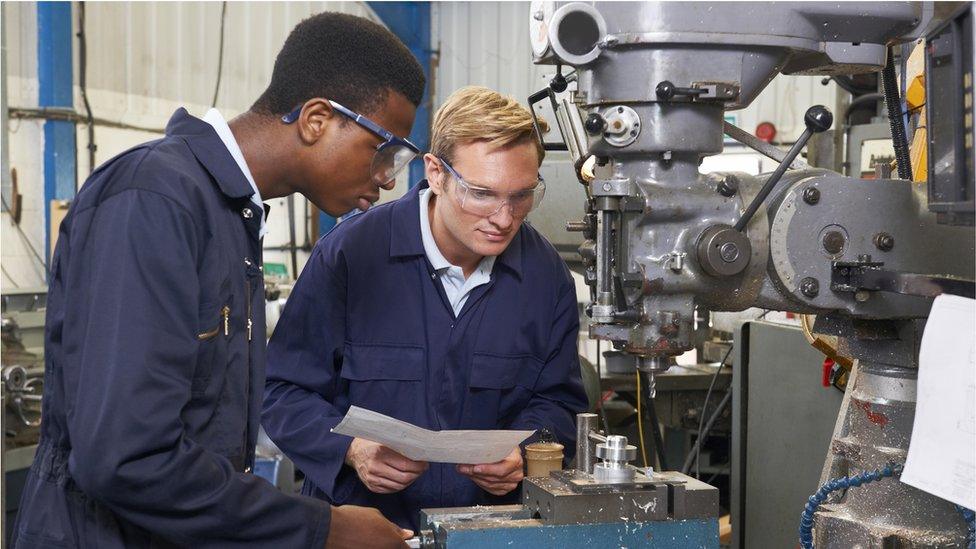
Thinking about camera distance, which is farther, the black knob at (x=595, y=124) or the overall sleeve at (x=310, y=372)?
the overall sleeve at (x=310, y=372)

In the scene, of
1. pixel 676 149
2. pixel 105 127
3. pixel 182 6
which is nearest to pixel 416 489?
pixel 676 149

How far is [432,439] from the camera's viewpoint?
118 cm

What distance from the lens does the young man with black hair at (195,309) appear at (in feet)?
3.04

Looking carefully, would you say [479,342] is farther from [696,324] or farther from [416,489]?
[696,324]

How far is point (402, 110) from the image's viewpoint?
1215 mm

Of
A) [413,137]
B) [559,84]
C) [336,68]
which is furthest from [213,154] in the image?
[413,137]

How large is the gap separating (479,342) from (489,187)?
0.84 feet

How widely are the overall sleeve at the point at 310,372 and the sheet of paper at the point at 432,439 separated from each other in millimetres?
350

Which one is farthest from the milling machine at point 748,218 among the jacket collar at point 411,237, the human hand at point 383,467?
the jacket collar at point 411,237

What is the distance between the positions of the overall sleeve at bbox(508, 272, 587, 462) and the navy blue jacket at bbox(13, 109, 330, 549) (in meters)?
0.58

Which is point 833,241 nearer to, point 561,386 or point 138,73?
point 561,386

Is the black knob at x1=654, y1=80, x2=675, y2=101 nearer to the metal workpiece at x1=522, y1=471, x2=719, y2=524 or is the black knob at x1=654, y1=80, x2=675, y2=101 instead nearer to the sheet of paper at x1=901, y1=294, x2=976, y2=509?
the sheet of paper at x1=901, y1=294, x2=976, y2=509

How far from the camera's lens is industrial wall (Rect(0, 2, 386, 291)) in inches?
167

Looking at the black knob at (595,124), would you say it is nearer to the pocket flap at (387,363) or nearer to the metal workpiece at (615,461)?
the metal workpiece at (615,461)
